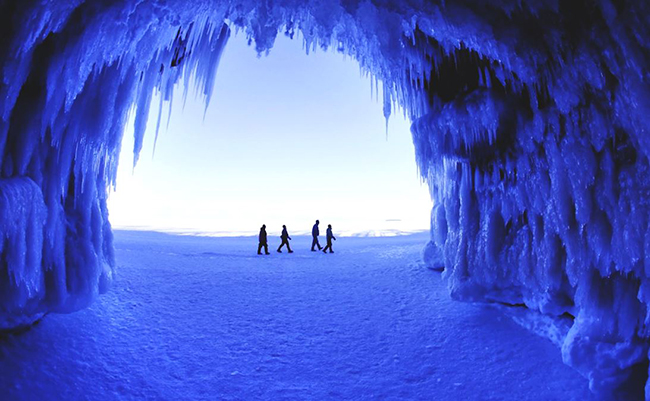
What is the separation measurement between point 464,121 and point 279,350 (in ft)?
16.0

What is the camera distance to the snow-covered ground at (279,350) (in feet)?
14.9

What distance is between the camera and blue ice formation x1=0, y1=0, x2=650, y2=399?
3.55 m

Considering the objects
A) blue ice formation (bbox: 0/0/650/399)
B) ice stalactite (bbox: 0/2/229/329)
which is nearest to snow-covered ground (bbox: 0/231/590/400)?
blue ice formation (bbox: 0/0/650/399)

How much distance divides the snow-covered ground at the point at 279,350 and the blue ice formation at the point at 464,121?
20.8 inches

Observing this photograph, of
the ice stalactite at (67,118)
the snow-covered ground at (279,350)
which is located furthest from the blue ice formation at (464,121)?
the snow-covered ground at (279,350)

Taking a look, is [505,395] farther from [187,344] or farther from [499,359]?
[187,344]

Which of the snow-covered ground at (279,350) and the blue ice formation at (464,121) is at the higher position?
the blue ice formation at (464,121)

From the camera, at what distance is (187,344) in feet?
18.5

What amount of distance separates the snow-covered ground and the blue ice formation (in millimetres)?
528

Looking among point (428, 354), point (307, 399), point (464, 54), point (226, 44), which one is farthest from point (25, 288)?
point (464, 54)

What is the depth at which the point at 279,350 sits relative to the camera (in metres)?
5.62

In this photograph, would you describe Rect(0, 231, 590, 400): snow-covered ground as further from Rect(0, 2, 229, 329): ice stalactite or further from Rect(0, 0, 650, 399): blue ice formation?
Rect(0, 2, 229, 329): ice stalactite

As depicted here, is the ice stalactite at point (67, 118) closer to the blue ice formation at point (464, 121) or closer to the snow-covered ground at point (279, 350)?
the blue ice formation at point (464, 121)

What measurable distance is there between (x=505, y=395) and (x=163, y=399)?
448cm
